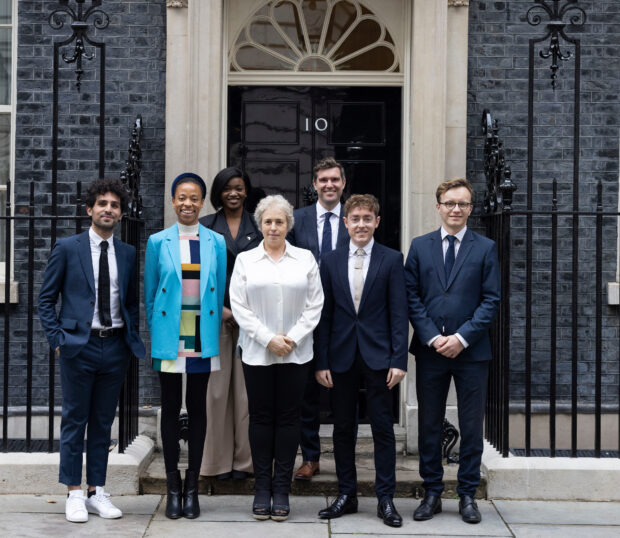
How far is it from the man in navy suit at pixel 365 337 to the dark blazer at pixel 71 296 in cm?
113

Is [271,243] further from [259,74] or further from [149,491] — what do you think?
[259,74]

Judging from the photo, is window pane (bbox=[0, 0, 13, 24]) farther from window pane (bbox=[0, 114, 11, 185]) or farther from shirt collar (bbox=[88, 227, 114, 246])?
shirt collar (bbox=[88, 227, 114, 246])

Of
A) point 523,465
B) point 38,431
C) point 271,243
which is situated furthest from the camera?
point 38,431

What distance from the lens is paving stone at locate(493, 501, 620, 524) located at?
5.84 metres

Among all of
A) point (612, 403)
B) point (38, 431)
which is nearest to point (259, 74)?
point (38, 431)

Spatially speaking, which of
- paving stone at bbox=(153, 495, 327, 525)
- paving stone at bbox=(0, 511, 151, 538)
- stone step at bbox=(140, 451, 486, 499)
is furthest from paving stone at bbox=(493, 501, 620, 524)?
paving stone at bbox=(0, 511, 151, 538)

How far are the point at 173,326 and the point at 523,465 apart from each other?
2.40m

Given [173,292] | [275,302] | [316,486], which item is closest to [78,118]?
[173,292]

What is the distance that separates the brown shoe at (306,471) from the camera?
20.7ft

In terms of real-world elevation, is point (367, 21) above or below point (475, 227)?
above

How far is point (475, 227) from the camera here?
7.46 meters

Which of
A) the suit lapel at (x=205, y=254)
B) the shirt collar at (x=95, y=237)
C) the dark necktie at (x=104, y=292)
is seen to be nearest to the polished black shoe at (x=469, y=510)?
the suit lapel at (x=205, y=254)

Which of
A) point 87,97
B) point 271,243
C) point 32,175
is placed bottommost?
point 271,243

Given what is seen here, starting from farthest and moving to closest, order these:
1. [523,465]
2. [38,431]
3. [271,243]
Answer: [38,431] → [523,465] → [271,243]
